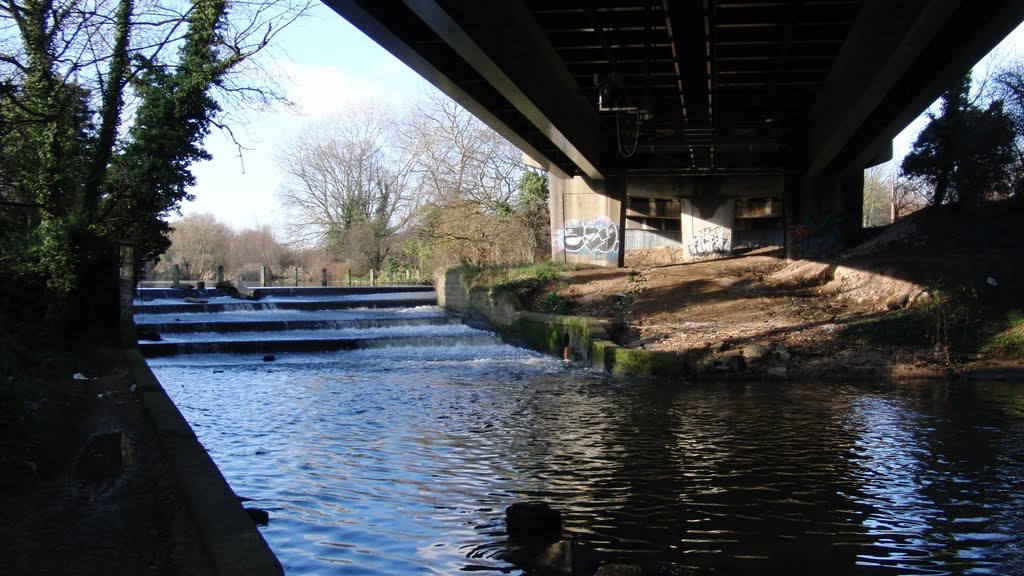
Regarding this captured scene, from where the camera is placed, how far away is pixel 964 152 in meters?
24.6

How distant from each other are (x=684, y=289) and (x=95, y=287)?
1496cm

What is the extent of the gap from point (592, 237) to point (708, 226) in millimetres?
8270

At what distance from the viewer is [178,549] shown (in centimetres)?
507

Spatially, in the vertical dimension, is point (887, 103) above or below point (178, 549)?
above

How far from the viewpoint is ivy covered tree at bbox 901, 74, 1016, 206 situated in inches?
941

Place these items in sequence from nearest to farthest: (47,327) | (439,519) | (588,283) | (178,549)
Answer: (178,549)
(439,519)
(47,327)
(588,283)

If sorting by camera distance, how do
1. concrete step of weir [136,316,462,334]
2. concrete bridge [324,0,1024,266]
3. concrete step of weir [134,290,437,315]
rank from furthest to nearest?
concrete step of weir [134,290,437,315], concrete step of weir [136,316,462,334], concrete bridge [324,0,1024,266]

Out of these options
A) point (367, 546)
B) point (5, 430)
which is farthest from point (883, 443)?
point (5, 430)

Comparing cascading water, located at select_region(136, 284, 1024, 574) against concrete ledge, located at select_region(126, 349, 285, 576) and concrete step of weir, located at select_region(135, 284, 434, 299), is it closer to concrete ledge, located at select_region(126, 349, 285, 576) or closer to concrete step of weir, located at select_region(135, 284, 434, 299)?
concrete ledge, located at select_region(126, 349, 285, 576)

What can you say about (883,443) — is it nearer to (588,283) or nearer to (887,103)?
(887,103)

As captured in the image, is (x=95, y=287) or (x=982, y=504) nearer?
(x=982, y=504)

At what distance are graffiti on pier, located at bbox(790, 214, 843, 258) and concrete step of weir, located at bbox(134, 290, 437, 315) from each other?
13781 mm

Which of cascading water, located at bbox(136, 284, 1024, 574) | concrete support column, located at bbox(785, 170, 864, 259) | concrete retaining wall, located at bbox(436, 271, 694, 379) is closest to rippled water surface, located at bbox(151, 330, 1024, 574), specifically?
cascading water, located at bbox(136, 284, 1024, 574)

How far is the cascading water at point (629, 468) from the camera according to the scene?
6.16 metres
